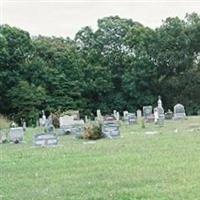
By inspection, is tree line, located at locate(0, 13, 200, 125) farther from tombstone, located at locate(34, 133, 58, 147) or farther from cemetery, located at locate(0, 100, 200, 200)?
cemetery, located at locate(0, 100, 200, 200)

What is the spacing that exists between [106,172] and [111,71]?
38.2m

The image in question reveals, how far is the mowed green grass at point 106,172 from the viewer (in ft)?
30.7

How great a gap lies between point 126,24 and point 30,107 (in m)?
14.2

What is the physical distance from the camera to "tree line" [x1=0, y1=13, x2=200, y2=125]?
46469 millimetres

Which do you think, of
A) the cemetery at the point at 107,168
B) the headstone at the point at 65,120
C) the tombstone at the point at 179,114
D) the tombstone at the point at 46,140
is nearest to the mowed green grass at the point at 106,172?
the cemetery at the point at 107,168

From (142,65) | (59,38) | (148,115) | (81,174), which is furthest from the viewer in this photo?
(59,38)

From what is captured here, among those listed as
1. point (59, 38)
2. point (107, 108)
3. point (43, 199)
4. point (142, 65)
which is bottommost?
point (43, 199)

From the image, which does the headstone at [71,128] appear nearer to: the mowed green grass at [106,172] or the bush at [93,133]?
the bush at [93,133]

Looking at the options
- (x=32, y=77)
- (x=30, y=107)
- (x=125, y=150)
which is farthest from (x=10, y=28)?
(x=125, y=150)

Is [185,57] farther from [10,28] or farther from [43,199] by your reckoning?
[43,199]

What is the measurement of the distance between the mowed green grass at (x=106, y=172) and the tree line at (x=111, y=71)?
29340mm

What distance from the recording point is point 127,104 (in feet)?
157

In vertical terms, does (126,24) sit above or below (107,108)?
above

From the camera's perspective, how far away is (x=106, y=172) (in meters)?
11.6
